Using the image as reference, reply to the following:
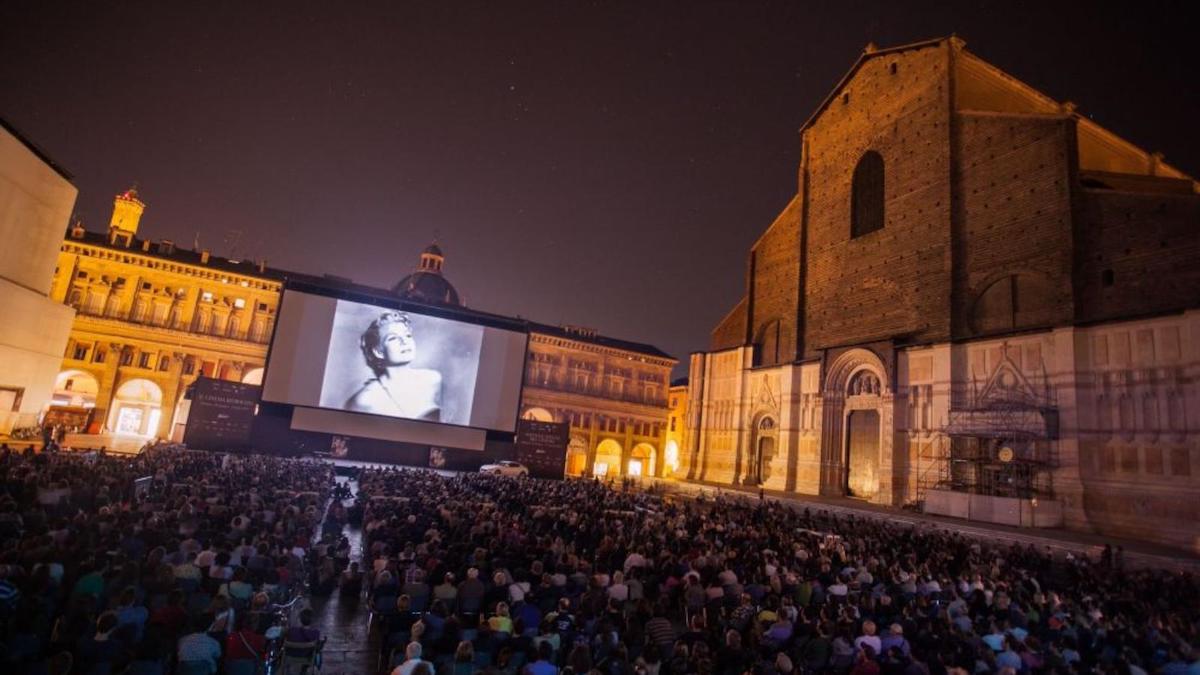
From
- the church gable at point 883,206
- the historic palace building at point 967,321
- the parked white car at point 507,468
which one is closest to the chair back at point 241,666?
the historic palace building at point 967,321

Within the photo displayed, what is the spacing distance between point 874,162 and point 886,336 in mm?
10675

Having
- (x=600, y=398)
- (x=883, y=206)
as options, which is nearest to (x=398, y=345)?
(x=600, y=398)

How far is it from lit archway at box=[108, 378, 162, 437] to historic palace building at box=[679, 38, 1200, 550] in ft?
129

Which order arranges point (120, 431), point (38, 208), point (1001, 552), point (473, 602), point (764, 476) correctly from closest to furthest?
point (473, 602), point (1001, 552), point (38, 208), point (764, 476), point (120, 431)

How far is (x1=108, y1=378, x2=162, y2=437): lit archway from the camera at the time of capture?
44.4m

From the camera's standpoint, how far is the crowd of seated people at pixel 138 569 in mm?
6116

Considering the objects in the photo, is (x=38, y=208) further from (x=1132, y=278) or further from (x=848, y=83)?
(x=1132, y=278)

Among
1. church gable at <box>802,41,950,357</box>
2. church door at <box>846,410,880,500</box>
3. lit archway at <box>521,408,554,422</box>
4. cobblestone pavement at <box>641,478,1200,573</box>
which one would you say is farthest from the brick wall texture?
lit archway at <box>521,408,554,422</box>

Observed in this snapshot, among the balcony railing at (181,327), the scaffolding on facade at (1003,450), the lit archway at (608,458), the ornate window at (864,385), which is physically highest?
the balcony railing at (181,327)

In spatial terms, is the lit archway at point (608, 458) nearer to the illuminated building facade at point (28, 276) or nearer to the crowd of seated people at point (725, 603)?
the illuminated building facade at point (28, 276)

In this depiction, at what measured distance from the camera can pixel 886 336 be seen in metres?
31.1

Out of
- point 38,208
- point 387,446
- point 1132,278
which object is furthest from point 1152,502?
point 38,208

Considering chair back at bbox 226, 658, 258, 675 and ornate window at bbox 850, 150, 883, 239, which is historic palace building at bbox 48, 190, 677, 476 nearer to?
ornate window at bbox 850, 150, 883, 239

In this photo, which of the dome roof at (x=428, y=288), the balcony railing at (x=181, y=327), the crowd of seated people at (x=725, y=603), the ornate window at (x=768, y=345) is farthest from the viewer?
the dome roof at (x=428, y=288)
